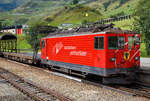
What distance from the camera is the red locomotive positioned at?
37.3 feet

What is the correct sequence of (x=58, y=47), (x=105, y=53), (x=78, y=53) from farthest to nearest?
(x=58, y=47)
(x=78, y=53)
(x=105, y=53)

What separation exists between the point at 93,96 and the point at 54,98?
1.87 meters

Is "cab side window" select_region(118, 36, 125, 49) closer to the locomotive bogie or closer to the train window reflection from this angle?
the locomotive bogie

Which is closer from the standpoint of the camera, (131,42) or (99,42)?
(99,42)

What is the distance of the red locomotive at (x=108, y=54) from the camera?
37.3 feet

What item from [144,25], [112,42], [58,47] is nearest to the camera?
[112,42]

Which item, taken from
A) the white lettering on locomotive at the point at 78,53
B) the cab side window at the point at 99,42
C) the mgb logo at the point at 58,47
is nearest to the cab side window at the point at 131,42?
the cab side window at the point at 99,42

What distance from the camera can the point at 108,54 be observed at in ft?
37.1

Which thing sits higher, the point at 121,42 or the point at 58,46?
the point at 121,42

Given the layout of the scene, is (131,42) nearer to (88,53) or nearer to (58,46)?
(88,53)

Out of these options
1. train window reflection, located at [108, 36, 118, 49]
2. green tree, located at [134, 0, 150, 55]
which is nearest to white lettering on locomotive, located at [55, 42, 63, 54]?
train window reflection, located at [108, 36, 118, 49]

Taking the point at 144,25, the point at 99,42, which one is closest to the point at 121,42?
the point at 99,42

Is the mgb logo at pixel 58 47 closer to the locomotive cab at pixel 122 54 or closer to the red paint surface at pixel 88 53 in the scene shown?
the red paint surface at pixel 88 53

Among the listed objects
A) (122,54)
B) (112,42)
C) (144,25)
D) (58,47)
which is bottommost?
(122,54)
